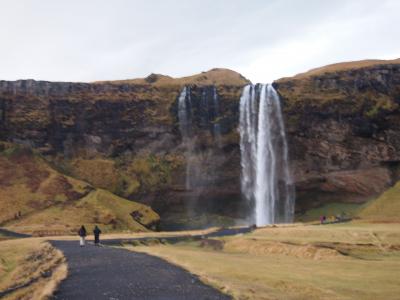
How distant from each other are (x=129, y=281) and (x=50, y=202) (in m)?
67.5

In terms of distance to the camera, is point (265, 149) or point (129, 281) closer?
point (129, 281)

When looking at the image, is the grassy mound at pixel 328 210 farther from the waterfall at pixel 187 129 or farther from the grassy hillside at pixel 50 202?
the grassy hillside at pixel 50 202

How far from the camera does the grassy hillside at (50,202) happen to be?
258ft

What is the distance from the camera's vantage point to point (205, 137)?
103 m

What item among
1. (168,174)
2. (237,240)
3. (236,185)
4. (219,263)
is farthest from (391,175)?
(219,263)

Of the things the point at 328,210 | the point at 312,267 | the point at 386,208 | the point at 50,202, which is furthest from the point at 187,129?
the point at 312,267

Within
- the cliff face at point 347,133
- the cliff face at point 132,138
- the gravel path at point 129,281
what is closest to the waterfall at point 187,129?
the cliff face at point 132,138

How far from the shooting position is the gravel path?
19328 mm

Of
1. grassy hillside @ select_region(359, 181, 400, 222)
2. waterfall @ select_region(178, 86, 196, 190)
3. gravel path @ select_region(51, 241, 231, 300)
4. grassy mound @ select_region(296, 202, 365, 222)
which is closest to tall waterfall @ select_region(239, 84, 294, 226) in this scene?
grassy mound @ select_region(296, 202, 365, 222)

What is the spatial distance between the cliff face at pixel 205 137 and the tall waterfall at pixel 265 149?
68.8 inches

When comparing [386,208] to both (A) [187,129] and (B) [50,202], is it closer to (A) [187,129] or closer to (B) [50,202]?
(A) [187,129]

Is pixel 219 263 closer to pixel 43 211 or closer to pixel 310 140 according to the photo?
pixel 43 211

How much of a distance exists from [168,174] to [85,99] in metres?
24.7

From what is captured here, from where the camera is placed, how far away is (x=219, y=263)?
2995cm
